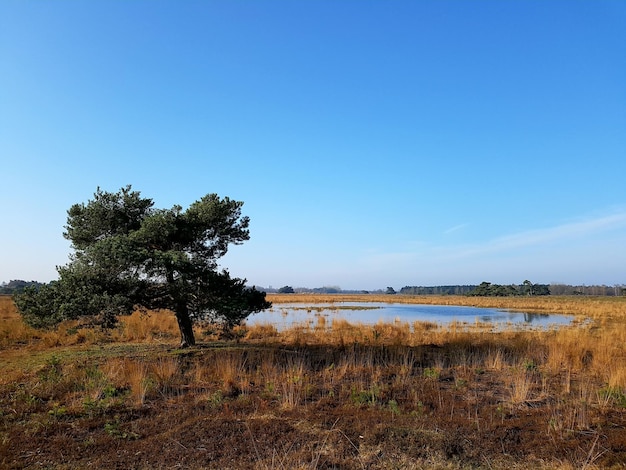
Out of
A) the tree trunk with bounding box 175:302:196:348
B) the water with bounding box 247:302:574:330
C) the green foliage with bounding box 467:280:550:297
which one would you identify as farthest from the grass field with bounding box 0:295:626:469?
the green foliage with bounding box 467:280:550:297

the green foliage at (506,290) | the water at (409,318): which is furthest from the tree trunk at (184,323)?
the green foliage at (506,290)

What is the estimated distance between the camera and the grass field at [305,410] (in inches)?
199

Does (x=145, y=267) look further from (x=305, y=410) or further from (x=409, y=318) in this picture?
(x=409, y=318)

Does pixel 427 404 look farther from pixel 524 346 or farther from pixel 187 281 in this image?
pixel 524 346

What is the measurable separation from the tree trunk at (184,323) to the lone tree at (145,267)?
0.09ft

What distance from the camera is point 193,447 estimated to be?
527 cm

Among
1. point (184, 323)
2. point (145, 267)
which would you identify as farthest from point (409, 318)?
point (145, 267)

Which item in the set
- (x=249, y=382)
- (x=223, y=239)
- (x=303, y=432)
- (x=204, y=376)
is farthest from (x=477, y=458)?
(x=223, y=239)

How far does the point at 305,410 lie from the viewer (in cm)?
680

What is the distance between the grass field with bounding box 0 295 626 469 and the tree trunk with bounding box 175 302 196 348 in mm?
519

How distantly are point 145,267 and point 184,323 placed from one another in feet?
8.57

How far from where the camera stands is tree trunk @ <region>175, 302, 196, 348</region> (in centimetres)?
1120

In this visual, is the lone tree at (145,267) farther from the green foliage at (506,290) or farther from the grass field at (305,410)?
the green foliage at (506,290)

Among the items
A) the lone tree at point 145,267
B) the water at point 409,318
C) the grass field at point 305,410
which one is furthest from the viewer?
the water at point 409,318
